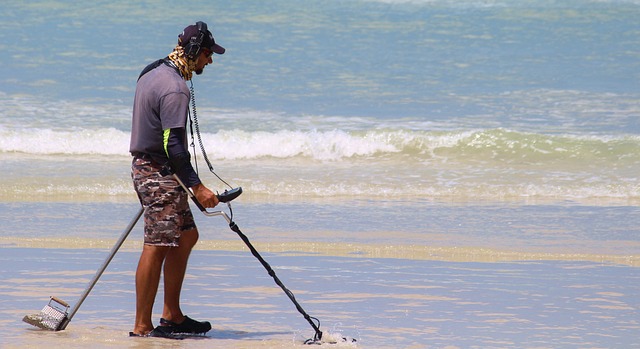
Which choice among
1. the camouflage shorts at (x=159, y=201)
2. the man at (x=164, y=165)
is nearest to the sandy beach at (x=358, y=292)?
the man at (x=164, y=165)

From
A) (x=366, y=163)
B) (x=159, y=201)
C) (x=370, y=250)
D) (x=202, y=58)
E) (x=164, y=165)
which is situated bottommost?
(x=159, y=201)

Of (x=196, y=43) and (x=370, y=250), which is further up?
(x=196, y=43)

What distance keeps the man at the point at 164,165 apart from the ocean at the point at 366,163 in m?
0.30

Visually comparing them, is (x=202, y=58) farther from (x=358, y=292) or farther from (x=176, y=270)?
(x=358, y=292)

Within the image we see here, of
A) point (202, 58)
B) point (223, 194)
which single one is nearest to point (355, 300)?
point (223, 194)

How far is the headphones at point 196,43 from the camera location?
17.1 ft

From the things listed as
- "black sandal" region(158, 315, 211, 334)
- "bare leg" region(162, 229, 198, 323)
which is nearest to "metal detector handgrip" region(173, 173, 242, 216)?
"bare leg" region(162, 229, 198, 323)

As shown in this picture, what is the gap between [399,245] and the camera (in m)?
8.60

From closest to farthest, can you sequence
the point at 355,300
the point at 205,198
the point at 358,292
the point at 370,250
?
the point at 205,198 → the point at 355,300 → the point at 358,292 → the point at 370,250

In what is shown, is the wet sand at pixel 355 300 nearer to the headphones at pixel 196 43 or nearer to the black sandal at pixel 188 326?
the black sandal at pixel 188 326

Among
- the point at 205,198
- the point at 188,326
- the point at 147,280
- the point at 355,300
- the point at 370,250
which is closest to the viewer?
the point at 205,198

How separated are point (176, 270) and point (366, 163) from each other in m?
10.4

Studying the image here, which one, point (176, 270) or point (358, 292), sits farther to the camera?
point (358, 292)

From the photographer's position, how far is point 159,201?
17.1ft
